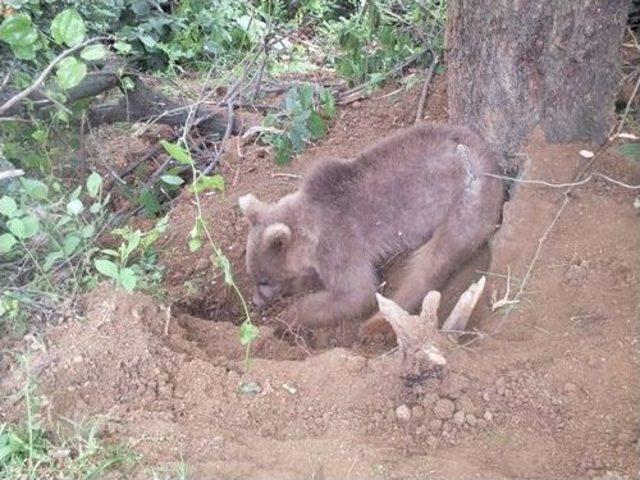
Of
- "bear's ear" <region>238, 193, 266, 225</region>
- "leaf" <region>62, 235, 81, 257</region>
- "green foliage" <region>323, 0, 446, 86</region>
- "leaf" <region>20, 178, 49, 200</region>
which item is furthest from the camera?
"green foliage" <region>323, 0, 446, 86</region>

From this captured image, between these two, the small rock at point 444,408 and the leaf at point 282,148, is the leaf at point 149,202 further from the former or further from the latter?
the small rock at point 444,408

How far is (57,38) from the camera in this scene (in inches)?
152

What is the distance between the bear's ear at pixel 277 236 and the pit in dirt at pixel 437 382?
1.93 feet

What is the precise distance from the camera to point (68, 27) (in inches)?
150

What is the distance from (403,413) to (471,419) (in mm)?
318

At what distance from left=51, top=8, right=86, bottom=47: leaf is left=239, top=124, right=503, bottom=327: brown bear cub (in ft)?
5.62

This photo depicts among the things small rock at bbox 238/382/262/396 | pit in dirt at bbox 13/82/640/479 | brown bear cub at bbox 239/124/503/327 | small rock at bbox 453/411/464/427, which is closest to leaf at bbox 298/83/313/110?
brown bear cub at bbox 239/124/503/327

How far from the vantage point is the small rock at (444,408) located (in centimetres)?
340

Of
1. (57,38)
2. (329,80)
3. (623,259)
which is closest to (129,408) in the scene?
(57,38)

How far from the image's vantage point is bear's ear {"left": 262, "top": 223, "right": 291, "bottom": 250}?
4.84 metres

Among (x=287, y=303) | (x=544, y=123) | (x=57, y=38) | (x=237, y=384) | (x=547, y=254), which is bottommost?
(x=287, y=303)

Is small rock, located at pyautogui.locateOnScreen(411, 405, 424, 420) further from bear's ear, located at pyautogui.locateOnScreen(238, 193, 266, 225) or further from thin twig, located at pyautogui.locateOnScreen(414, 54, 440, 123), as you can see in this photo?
thin twig, located at pyautogui.locateOnScreen(414, 54, 440, 123)

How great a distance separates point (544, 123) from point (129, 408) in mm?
3084

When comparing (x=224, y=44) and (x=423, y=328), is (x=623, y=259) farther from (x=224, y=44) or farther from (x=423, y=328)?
(x=224, y=44)
